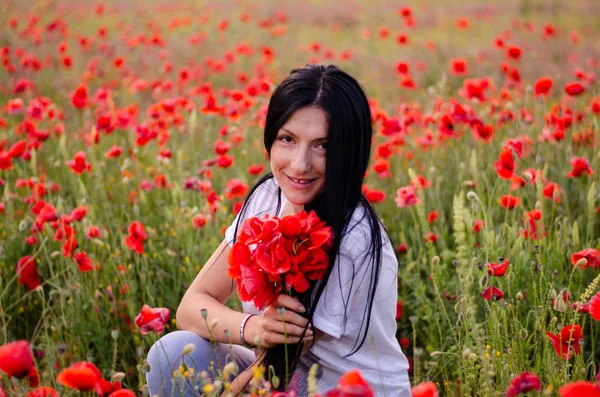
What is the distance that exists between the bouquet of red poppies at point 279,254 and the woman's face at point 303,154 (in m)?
0.30

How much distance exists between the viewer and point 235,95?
13.0 feet

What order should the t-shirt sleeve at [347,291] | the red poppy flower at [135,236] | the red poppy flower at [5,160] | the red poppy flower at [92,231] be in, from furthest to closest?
the red poppy flower at [5,160], the red poppy flower at [92,231], the red poppy flower at [135,236], the t-shirt sleeve at [347,291]

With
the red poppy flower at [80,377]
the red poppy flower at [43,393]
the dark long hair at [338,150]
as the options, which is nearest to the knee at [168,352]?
the dark long hair at [338,150]

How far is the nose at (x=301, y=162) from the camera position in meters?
1.75

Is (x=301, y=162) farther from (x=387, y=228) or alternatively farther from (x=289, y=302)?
(x=387, y=228)

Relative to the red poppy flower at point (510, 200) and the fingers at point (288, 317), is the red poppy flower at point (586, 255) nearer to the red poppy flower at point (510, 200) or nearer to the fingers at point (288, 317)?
the red poppy flower at point (510, 200)

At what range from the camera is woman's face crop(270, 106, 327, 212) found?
177 centimetres

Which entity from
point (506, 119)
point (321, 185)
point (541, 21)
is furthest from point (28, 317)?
point (541, 21)

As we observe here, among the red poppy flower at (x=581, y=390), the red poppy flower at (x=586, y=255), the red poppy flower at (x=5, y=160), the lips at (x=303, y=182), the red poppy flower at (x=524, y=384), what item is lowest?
the red poppy flower at (x=524, y=384)

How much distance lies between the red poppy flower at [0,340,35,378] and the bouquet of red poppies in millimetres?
434

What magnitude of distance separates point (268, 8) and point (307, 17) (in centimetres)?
80

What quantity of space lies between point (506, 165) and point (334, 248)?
950mm

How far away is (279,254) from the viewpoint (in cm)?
142

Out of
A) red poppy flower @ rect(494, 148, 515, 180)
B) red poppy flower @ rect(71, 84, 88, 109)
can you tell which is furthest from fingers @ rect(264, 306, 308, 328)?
red poppy flower @ rect(71, 84, 88, 109)
